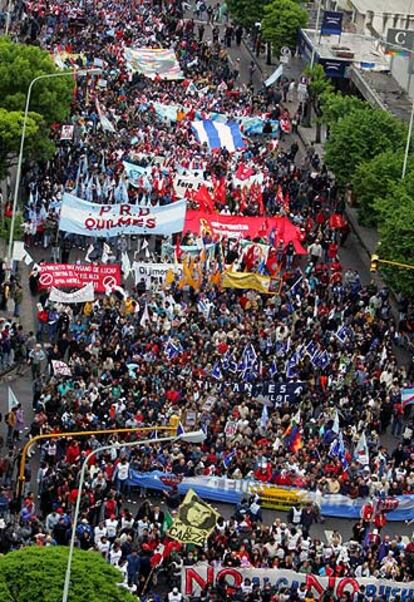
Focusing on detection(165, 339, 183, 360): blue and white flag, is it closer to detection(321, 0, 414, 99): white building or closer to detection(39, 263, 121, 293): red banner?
detection(39, 263, 121, 293): red banner

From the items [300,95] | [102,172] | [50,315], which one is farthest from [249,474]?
[300,95]

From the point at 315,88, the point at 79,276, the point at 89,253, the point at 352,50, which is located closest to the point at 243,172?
the point at 89,253

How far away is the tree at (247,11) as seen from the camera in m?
89.0

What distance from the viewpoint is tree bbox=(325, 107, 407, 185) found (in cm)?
6281

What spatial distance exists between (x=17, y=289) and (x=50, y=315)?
2183 mm

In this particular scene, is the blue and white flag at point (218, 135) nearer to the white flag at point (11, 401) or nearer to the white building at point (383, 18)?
the white building at point (383, 18)

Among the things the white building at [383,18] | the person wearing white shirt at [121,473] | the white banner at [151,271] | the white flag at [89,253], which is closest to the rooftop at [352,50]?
the white building at [383,18]

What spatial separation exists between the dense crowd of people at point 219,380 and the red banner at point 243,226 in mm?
351

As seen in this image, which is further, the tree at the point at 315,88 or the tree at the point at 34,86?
the tree at the point at 315,88

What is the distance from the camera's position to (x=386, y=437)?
45.5 meters

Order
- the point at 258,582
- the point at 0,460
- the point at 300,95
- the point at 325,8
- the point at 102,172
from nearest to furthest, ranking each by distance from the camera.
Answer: the point at 258,582 → the point at 0,460 → the point at 102,172 → the point at 300,95 → the point at 325,8

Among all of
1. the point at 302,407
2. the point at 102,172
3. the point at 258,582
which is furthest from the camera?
the point at 102,172

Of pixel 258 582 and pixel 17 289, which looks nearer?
pixel 258 582

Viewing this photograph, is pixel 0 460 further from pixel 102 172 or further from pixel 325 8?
pixel 325 8
